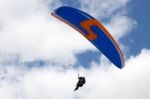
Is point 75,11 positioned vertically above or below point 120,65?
above

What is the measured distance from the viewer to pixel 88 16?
50469mm

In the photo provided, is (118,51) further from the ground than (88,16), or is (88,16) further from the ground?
(88,16)

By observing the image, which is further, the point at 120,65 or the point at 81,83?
the point at 81,83

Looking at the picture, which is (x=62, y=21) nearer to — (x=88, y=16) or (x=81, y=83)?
(x=88, y=16)

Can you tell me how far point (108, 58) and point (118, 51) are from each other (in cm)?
102

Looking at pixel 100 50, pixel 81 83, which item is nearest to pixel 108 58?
pixel 100 50

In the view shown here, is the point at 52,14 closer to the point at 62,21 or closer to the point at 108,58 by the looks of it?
the point at 62,21

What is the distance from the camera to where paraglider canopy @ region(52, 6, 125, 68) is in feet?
163

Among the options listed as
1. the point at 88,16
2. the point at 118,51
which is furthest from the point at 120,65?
the point at 88,16

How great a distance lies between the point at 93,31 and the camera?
168 ft

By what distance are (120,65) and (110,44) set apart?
211cm

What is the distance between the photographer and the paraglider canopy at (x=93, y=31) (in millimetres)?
49688

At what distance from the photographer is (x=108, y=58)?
164 ft

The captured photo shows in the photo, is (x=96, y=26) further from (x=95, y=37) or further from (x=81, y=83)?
(x=81, y=83)
